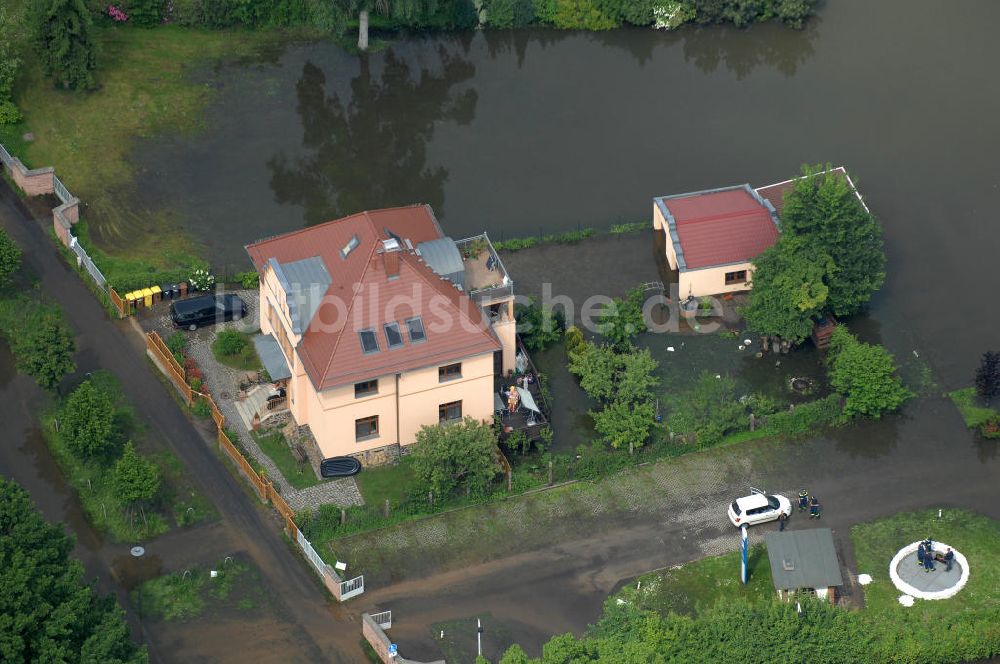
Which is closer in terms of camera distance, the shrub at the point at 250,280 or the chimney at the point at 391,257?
the chimney at the point at 391,257

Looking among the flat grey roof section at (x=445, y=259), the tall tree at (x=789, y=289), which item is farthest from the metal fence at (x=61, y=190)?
the tall tree at (x=789, y=289)

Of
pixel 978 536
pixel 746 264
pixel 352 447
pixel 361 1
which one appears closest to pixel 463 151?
pixel 361 1

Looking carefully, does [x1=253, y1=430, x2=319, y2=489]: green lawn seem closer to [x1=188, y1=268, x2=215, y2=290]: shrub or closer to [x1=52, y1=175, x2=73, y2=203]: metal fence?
[x1=188, y1=268, x2=215, y2=290]: shrub

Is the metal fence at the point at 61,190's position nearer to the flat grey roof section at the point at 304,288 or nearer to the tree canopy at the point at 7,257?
the tree canopy at the point at 7,257

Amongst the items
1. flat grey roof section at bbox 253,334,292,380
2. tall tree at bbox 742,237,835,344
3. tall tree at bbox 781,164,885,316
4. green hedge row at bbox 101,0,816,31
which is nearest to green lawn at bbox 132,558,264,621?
flat grey roof section at bbox 253,334,292,380

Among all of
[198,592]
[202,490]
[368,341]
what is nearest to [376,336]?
[368,341]

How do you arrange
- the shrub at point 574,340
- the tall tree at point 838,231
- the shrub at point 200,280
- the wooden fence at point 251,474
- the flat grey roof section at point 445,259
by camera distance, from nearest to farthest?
the wooden fence at point 251,474 < the flat grey roof section at point 445,259 < the tall tree at point 838,231 < the shrub at point 574,340 < the shrub at point 200,280

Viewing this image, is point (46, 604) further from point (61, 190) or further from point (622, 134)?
point (622, 134)
